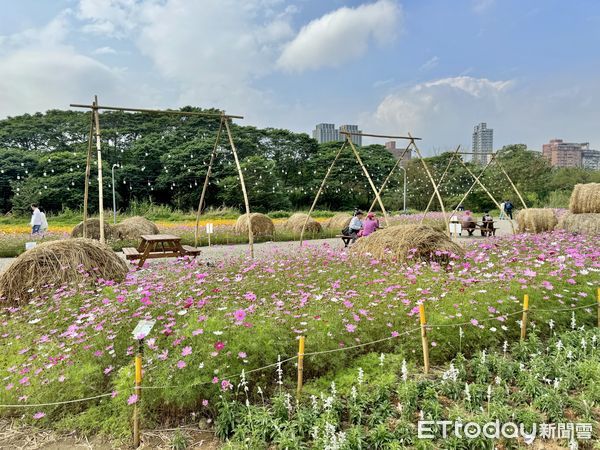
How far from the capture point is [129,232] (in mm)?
14781

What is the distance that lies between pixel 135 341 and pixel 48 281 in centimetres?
276

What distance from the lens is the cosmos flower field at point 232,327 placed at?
3.23 meters

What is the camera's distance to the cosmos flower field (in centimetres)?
323

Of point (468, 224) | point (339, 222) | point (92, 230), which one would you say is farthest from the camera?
point (339, 222)

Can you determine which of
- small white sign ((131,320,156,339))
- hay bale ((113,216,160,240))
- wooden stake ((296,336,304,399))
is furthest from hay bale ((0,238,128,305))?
hay bale ((113,216,160,240))

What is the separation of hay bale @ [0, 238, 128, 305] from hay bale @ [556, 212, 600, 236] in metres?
13.3

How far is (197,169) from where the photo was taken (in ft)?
109

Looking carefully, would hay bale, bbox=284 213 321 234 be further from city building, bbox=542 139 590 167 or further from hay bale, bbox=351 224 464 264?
city building, bbox=542 139 590 167

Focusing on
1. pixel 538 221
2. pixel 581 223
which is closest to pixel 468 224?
pixel 538 221

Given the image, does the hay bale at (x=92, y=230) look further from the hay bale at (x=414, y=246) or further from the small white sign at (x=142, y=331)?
the small white sign at (x=142, y=331)

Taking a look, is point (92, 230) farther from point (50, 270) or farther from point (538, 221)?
point (538, 221)

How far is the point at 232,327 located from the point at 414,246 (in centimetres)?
440

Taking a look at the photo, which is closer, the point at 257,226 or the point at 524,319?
the point at 524,319

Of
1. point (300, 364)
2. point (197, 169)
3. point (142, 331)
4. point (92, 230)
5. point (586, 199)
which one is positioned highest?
point (197, 169)
